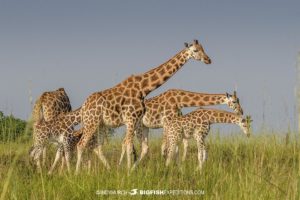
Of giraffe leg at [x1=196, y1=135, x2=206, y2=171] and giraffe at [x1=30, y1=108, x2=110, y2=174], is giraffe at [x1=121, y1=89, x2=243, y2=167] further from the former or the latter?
giraffe at [x1=30, y1=108, x2=110, y2=174]

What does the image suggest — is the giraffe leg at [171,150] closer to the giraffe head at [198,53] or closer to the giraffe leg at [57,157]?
the giraffe head at [198,53]

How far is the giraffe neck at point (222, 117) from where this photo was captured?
13103mm

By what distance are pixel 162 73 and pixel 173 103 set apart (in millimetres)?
1904

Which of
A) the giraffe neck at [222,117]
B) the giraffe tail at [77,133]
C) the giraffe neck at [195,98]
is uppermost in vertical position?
the giraffe neck at [195,98]

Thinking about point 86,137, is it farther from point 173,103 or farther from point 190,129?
point 173,103

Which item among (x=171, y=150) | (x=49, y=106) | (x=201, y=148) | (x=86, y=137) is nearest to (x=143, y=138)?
(x=171, y=150)

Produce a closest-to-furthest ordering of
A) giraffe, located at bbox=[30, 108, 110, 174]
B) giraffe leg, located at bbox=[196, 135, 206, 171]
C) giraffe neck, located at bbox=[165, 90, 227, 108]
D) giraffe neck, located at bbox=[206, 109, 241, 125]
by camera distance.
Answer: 1. giraffe, located at bbox=[30, 108, 110, 174]
2. giraffe leg, located at bbox=[196, 135, 206, 171]
3. giraffe neck, located at bbox=[206, 109, 241, 125]
4. giraffe neck, located at bbox=[165, 90, 227, 108]

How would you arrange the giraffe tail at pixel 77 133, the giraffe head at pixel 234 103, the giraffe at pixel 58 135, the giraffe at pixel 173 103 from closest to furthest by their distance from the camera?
1. the giraffe at pixel 58 135
2. the giraffe tail at pixel 77 133
3. the giraffe at pixel 173 103
4. the giraffe head at pixel 234 103

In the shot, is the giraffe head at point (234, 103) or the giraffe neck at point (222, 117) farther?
the giraffe head at point (234, 103)

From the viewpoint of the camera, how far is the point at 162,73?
38.9 ft

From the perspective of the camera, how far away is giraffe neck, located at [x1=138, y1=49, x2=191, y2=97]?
1152cm

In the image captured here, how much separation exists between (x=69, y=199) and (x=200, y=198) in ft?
Result: 5.96

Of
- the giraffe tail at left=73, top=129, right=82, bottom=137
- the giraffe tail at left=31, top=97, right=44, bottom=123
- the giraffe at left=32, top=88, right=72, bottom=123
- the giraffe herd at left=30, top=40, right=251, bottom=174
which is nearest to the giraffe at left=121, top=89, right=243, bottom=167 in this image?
the giraffe herd at left=30, top=40, right=251, bottom=174

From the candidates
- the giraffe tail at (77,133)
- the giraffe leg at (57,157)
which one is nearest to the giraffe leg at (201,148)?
the giraffe tail at (77,133)
